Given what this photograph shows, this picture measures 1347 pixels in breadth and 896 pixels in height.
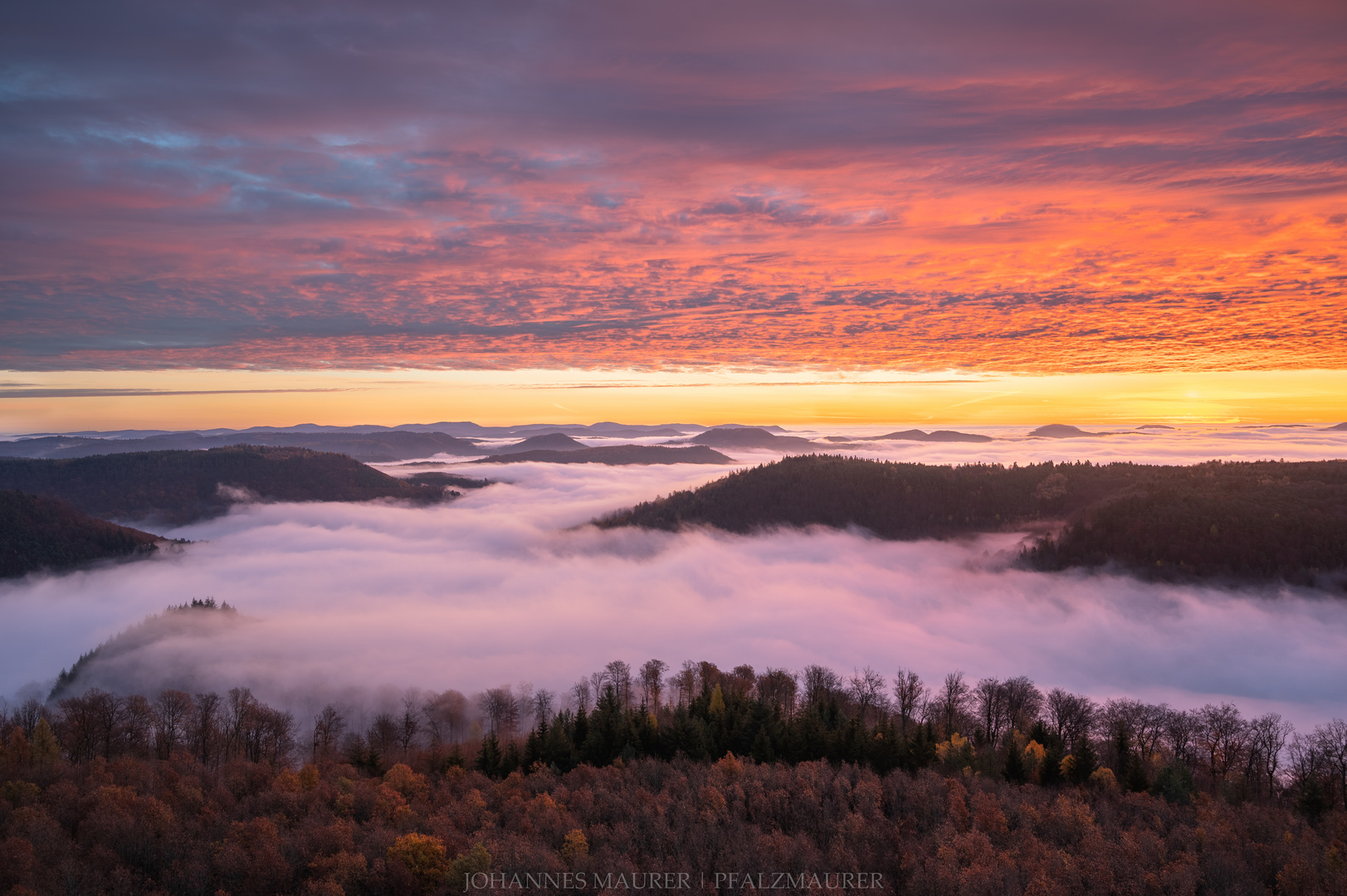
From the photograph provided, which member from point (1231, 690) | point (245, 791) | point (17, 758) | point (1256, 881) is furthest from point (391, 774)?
point (1231, 690)

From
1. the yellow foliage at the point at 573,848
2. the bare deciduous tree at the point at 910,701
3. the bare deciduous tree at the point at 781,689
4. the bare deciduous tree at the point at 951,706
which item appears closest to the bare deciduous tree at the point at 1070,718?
the bare deciduous tree at the point at 951,706

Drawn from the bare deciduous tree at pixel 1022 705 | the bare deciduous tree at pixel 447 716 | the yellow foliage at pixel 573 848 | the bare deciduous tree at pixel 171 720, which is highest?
the yellow foliage at pixel 573 848

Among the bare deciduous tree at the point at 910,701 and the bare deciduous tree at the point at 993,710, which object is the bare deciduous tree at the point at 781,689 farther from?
the bare deciduous tree at the point at 993,710

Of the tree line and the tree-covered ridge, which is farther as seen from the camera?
the tree line

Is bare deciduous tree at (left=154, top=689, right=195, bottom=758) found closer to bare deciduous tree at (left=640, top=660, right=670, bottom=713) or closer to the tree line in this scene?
the tree line

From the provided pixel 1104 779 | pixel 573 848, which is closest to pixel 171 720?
pixel 573 848

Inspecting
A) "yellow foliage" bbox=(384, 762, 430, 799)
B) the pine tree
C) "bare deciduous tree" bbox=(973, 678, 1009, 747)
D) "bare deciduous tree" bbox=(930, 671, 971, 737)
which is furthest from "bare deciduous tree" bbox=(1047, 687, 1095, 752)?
"yellow foliage" bbox=(384, 762, 430, 799)

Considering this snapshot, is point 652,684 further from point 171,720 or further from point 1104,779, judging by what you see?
point 1104,779
